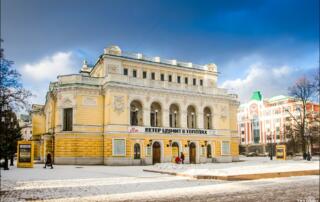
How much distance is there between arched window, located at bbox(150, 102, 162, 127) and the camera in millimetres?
50594

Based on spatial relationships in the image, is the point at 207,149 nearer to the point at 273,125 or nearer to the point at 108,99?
the point at 108,99

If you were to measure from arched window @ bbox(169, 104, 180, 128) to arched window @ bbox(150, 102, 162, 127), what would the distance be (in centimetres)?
215

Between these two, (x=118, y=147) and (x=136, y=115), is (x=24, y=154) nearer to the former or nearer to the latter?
(x=118, y=147)

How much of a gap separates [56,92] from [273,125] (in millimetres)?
81933

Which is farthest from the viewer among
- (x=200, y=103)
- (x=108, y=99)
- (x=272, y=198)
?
(x=200, y=103)

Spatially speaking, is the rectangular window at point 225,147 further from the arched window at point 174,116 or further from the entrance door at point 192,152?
the arched window at point 174,116

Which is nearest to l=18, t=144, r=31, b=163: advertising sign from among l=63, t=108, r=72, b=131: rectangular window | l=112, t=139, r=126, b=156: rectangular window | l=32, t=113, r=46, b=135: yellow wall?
l=63, t=108, r=72, b=131: rectangular window

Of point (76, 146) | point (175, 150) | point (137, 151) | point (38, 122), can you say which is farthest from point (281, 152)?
point (38, 122)

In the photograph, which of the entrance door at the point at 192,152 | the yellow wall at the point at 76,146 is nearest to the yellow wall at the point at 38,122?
the yellow wall at the point at 76,146

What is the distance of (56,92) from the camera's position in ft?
156

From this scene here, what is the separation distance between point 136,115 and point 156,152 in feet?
18.9

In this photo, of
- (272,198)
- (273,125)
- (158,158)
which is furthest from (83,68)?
(273,125)

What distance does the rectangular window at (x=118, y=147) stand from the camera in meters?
44.8

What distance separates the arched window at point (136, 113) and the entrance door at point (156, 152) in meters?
3.51
